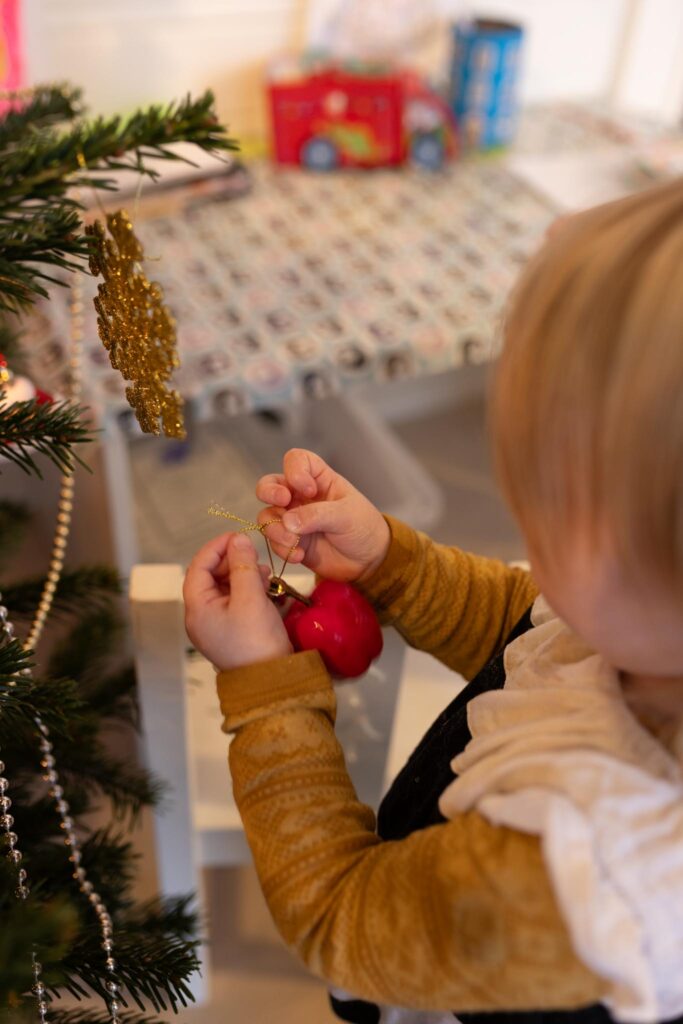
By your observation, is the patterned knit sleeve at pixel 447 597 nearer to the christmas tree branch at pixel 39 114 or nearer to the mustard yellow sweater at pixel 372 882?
the mustard yellow sweater at pixel 372 882

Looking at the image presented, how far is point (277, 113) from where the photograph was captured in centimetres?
125

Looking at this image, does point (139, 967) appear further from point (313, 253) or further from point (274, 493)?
point (313, 253)

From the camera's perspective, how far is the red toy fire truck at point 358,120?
1.25m

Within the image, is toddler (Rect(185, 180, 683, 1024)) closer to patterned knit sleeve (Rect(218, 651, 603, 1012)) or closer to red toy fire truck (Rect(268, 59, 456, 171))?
patterned knit sleeve (Rect(218, 651, 603, 1012))

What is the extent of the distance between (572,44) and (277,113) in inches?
22.6

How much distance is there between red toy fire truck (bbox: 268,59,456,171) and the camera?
125 cm

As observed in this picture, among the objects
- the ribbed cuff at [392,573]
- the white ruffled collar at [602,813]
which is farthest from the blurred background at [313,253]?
the white ruffled collar at [602,813]

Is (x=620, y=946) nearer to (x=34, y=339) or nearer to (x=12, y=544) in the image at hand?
(x=12, y=544)

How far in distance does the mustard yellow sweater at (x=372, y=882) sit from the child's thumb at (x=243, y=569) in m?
0.04

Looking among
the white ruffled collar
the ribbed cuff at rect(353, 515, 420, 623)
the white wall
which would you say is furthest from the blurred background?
the white ruffled collar

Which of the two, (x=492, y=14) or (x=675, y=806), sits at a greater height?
(x=492, y=14)

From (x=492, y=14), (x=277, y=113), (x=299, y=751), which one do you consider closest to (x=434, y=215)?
(x=277, y=113)

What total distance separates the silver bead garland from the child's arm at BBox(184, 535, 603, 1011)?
4.2 inches

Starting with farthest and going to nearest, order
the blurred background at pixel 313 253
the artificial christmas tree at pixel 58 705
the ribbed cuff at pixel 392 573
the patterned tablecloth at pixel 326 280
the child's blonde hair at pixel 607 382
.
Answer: the patterned tablecloth at pixel 326 280
the blurred background at pixel 313 253
the ribbed cuff at pixel 392 573
the artificial christmas tree at pixel 58 705
the child's blonde hair at pixel 607 382
